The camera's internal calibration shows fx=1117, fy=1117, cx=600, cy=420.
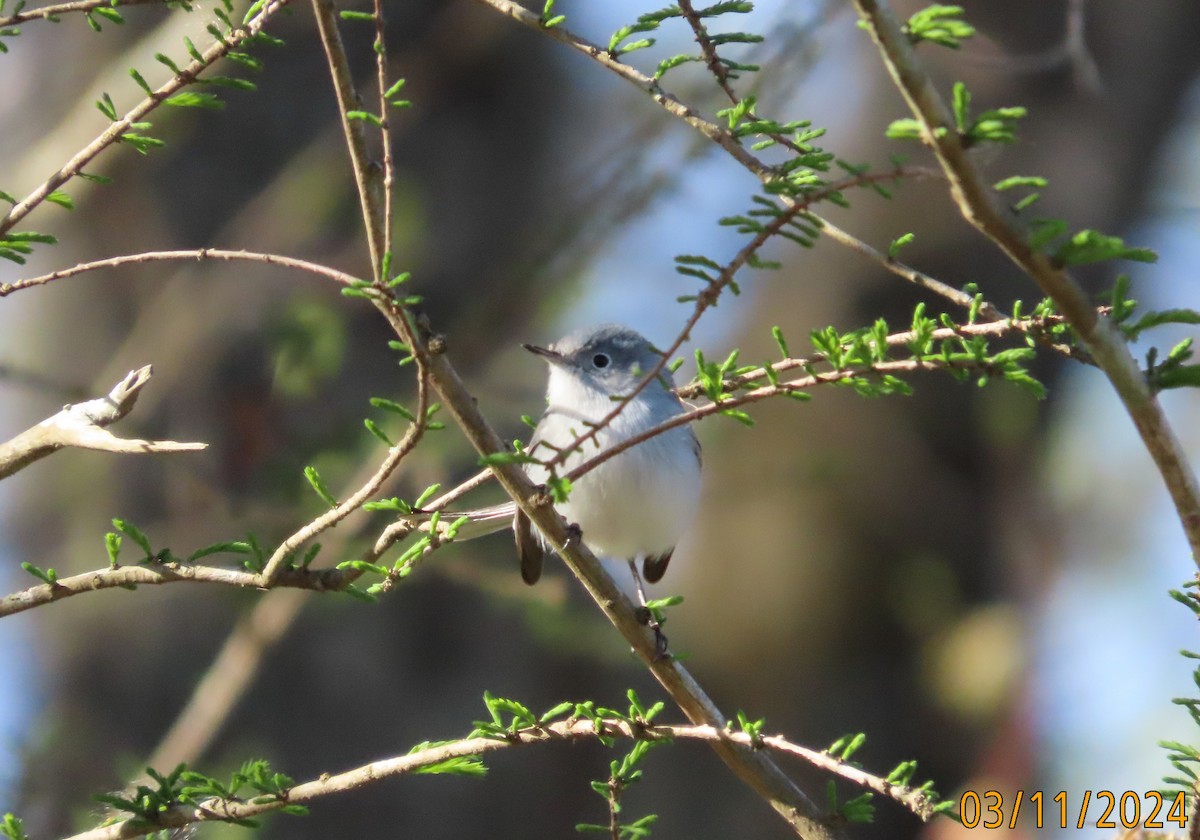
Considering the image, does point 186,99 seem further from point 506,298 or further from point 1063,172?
point 1063,172

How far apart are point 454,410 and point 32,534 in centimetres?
385

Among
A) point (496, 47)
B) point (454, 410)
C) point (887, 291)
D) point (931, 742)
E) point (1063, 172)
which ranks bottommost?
point (931, 742)

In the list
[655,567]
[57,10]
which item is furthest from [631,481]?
[57,10]

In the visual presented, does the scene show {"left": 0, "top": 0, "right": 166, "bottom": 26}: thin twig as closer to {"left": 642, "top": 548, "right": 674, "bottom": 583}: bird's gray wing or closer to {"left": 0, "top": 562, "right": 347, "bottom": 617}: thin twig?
{"left": 0, "top": 562, "right": 347, "bottom": 617}: thin twig

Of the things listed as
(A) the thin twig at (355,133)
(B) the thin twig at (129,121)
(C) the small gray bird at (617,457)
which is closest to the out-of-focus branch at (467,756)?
(A) the thin twig at (355,133)

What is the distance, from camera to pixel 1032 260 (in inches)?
44.1

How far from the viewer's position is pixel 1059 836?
4.10 metres

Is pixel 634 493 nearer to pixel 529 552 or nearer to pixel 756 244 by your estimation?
pixel 529 552

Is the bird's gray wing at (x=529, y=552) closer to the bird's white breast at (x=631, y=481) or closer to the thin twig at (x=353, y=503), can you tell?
the bird's white breast at (x=631, y=481)

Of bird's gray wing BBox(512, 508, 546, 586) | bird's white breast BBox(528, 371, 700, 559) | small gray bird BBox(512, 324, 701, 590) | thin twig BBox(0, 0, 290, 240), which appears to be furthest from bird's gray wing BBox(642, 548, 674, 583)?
thin twig BBox(0, 0, 290, 240)

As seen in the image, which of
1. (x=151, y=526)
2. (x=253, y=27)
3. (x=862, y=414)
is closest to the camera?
(x=253, y=27)

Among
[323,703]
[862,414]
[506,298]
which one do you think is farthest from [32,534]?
[862,414]

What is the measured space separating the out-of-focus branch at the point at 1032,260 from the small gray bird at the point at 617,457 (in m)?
1.54

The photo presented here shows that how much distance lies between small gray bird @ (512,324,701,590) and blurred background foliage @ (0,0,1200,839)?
3.27 feet
